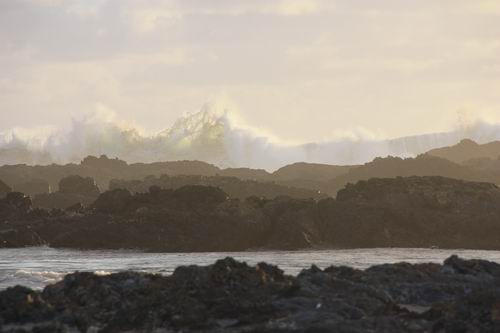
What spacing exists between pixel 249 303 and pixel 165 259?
101ft

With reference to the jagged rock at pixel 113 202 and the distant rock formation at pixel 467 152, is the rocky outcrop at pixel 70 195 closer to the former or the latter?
the jagged rock at pixel 113 202

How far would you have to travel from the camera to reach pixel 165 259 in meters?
56.3

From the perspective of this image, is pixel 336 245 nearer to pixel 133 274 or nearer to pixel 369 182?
pixel 369 182

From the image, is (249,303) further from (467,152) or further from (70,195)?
(467,152)

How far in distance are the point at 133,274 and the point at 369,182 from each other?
4323 centimetres

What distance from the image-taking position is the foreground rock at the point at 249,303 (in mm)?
24500

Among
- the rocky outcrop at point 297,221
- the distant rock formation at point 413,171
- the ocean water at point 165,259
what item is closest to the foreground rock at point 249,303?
the ocean water at point 165,259

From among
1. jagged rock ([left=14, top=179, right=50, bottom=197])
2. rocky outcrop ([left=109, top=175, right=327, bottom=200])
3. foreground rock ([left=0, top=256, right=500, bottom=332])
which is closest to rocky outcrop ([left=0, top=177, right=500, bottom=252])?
rocky outcrop ([left=109, top=175, right=327, bottom=200])

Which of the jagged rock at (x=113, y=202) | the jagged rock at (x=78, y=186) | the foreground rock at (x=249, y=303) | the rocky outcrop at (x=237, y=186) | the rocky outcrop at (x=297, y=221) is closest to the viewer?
the foreground rock at (x=249, y=303)

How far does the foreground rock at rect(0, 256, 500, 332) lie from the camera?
24500 mm

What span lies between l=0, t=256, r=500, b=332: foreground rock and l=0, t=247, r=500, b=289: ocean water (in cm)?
1358

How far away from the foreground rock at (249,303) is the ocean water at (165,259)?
44.6 ft

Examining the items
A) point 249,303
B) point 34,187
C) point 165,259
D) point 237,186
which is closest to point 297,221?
point 165,259

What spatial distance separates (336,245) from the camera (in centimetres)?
6594
